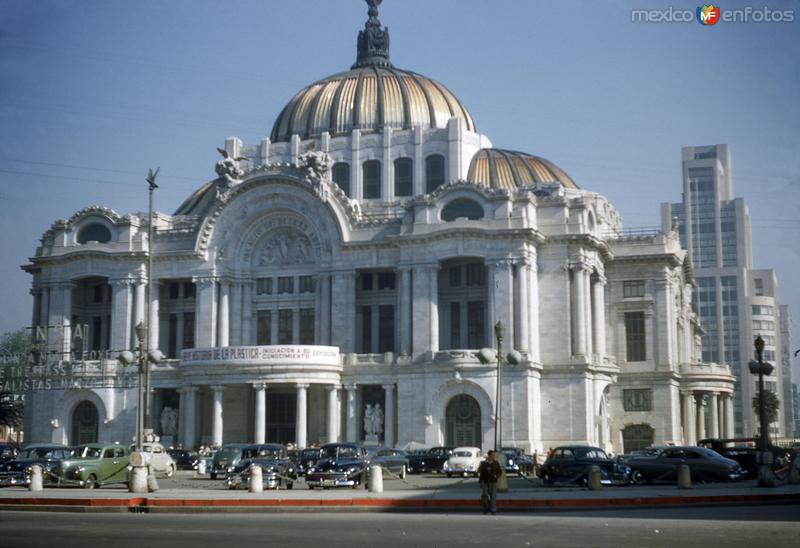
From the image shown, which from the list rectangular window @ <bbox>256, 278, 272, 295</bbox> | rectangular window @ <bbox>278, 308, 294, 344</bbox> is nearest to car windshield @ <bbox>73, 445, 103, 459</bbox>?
rectangular window @ <bbox>278, 308, 294, 344</bbox>

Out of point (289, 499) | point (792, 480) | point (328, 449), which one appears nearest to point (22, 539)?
point (289, 499)

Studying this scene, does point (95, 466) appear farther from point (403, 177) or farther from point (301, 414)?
point (403, 177)

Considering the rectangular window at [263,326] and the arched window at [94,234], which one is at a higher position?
the arched window at [94,234]

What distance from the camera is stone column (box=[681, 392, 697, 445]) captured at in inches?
3329

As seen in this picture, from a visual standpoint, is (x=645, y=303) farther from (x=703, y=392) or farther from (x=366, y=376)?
(x=366, y=376)

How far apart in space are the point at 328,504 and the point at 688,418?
54.3 m

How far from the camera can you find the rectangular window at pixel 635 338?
8275 cm

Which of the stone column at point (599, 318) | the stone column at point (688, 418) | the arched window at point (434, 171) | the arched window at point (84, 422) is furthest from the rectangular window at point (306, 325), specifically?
the stone column at point (688, 418)

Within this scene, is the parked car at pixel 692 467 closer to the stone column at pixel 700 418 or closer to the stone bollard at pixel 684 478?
the stone bollard at pixel 684 478

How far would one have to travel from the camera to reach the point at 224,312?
79375 mm

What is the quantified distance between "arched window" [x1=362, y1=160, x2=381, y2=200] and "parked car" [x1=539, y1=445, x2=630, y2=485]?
42.3 meters

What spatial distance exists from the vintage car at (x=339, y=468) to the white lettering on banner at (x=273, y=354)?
70.0 ft

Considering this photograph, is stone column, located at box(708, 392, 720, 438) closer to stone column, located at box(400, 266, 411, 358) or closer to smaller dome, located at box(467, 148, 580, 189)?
smaller dome, located at box(467, 148, 580, 189)

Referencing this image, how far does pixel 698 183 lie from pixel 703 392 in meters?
114
